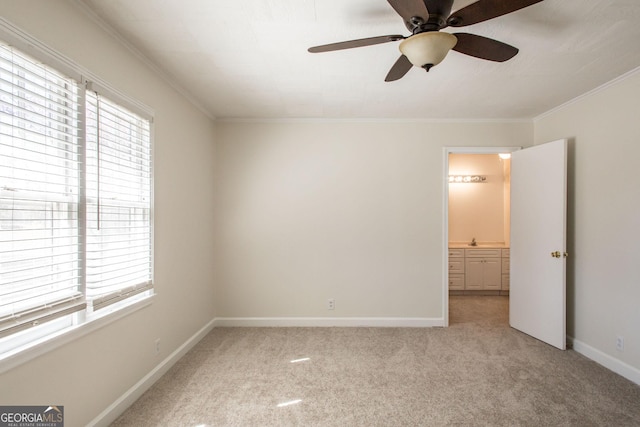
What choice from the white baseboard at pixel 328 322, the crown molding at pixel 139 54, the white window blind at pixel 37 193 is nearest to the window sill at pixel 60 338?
the white window blind at pixel 37 193

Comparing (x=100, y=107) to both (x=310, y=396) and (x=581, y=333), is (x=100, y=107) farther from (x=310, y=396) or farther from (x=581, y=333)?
(x=581, y=333)

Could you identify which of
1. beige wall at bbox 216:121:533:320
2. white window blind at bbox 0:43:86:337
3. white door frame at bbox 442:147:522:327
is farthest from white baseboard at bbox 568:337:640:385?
white window blind at bbox 0:43:86:337

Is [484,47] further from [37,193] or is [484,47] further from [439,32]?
[37,193]

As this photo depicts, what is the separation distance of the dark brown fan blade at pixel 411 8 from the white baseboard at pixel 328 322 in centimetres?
321

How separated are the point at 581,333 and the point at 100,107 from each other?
15.0ft

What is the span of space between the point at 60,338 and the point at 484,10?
268cm

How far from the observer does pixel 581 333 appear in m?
2.98

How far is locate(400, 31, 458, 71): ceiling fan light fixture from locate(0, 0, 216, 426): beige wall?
185cm

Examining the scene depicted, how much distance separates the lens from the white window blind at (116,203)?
6.05 ft

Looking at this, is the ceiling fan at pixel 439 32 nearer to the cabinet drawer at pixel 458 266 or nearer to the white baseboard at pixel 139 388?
the white baseboard at pixel 139 388

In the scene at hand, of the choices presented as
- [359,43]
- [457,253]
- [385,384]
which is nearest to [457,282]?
[457,253]

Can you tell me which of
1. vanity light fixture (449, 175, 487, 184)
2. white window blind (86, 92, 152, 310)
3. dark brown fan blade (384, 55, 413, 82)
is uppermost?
dark brown fan blade (384, 55, 413, 82)

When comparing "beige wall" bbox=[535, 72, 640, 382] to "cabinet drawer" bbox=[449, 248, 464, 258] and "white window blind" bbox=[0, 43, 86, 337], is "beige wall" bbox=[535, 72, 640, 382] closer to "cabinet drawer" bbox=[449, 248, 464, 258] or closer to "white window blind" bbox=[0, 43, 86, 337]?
"cabinet drawer" bbox=[449, 248, 464, 258]

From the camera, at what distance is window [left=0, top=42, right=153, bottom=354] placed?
1.36 meters
